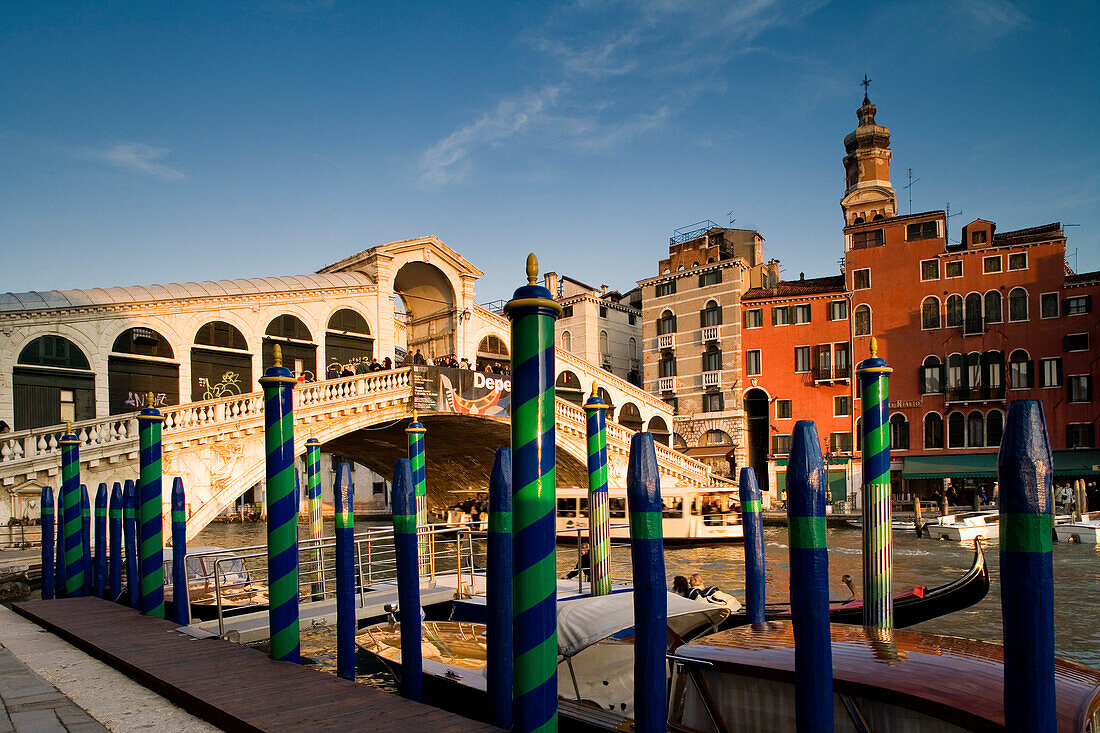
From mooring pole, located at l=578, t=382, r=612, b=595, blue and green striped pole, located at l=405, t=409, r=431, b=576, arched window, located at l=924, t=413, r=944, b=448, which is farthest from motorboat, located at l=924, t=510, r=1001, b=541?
mooring pole, located at l=578, t=382, r=612, b=595

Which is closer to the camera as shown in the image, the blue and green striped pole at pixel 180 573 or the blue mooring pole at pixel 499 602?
the blue mooring pole at pixel 499 602

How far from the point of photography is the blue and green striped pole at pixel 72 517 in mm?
9953

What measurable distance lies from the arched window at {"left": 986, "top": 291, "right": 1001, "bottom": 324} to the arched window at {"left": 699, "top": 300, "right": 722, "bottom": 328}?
9.02 metres

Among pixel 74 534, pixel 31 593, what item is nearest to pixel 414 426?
pixel 74 534

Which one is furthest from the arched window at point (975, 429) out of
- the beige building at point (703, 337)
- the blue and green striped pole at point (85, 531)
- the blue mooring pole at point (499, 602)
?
the blue mooring pole at point (499, 602)

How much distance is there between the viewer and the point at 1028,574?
8.90ft

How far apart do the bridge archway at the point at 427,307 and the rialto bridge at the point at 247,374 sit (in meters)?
0.07

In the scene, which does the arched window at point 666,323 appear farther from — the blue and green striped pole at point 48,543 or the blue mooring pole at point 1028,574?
the blue mooring pole at point 1028,574

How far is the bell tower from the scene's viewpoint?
32.7m

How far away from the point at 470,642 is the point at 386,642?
0.87 m

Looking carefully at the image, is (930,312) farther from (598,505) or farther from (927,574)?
(598,505)

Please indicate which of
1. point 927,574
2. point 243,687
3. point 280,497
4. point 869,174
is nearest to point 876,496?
point 280,497

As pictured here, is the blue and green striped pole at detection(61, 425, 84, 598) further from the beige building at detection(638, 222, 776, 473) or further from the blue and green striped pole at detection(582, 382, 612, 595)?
the beige building at detection(638, 222, 776, 473)

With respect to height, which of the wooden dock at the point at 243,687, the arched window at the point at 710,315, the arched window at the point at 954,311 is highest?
the arched window at the point at 710,315
